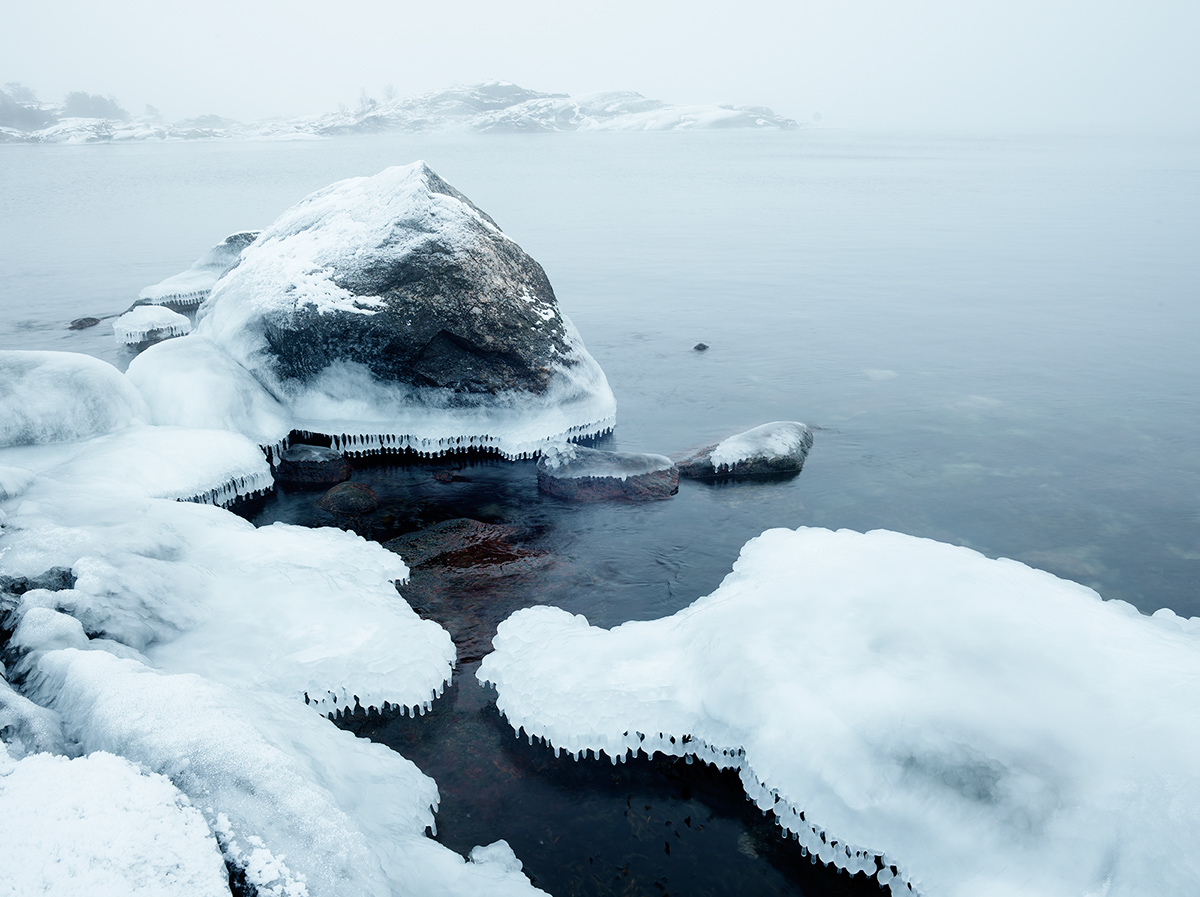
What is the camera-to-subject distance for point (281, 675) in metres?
6.33

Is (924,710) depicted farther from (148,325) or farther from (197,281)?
(197,281)

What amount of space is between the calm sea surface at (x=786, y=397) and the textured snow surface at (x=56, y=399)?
2553mm

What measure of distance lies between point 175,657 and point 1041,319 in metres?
19.6

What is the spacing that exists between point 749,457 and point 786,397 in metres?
3.54

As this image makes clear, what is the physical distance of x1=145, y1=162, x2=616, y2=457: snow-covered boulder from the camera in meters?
11.7

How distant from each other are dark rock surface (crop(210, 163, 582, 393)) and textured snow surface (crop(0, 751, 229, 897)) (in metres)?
8.33

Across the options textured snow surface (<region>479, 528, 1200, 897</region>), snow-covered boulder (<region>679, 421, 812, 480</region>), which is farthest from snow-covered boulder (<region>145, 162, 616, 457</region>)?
textured snow surface (<region>479, 528, 1200, 897</region>)

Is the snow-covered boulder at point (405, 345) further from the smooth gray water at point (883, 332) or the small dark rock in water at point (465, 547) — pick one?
the small dark rock in water at point (465, 547)

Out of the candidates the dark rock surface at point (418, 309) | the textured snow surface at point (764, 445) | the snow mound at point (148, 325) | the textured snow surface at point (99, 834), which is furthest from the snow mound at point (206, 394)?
the textured snow surface at point (99, 834)

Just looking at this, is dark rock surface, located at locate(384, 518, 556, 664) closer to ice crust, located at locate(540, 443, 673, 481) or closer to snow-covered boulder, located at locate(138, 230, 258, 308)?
ice crust, located at locate(540, 443, 673, 481)

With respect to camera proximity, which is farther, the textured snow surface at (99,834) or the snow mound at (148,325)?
the snow mound at (148,325)

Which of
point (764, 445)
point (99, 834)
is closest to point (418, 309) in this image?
point (764, 445)

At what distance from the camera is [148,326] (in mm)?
17047

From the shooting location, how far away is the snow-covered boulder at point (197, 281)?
1986cm
